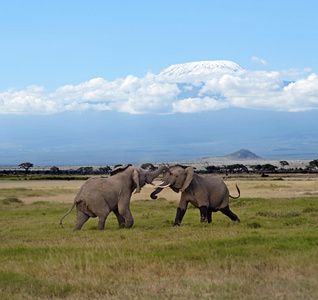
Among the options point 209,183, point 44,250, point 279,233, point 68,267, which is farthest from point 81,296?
point 209,183

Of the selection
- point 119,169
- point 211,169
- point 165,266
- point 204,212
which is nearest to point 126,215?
point 119,169

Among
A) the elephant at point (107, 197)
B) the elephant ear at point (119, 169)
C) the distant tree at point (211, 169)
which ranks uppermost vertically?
the elephant ear at point (119, 169)

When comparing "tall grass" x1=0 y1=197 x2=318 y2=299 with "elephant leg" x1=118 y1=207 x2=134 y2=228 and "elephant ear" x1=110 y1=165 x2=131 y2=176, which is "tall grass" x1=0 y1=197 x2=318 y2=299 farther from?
"elephant ear" x1=110 y1=165 x2=131 y2=176

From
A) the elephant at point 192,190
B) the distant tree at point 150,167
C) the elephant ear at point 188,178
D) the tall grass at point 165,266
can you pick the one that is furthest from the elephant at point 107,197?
the distant tree at point 150,167

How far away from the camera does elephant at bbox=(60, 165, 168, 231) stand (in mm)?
17531

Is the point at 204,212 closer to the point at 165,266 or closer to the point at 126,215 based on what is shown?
the point at 126,215

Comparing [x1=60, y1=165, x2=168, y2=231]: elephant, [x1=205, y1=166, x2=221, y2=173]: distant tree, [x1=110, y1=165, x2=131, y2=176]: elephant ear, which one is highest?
[x1=110, y1=165, x2=131, y2=176]: elephant ear

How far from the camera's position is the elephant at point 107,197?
17.5 m

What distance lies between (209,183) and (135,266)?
9265mm

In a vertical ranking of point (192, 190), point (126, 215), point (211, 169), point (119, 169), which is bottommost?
point (211, 169)

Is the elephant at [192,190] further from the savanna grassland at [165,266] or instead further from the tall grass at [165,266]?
the tall grass at [165,266]

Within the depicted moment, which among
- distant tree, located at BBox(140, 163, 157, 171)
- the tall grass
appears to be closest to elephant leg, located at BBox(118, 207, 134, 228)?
the tall grass

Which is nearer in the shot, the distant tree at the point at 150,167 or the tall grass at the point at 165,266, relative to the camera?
the tall grass at the point at 165,266

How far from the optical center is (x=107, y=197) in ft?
58.1
